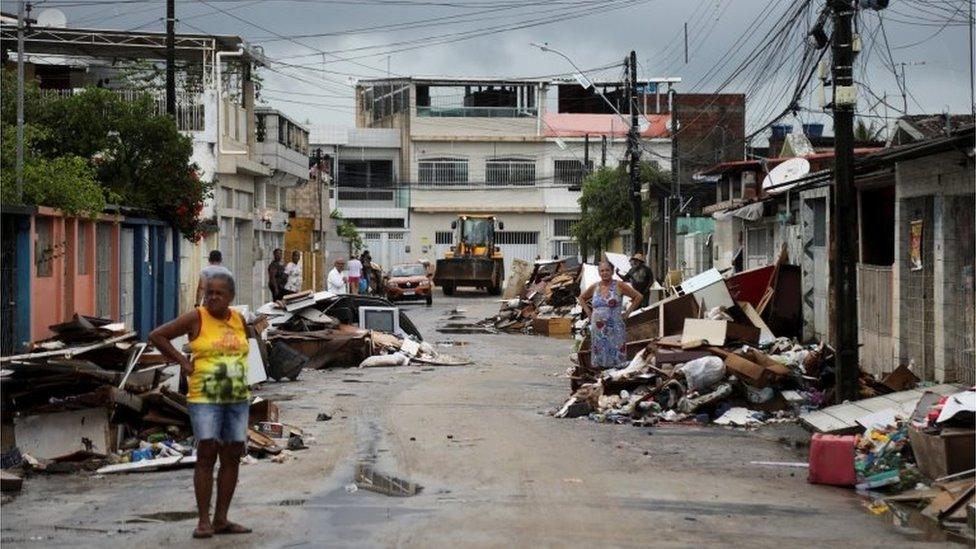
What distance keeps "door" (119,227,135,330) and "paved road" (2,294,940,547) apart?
957 cm

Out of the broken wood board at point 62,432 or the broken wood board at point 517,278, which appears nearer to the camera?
the broken wood board at point 62,432

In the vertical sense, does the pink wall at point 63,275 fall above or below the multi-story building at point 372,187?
below

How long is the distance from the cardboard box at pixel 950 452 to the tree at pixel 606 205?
155ft

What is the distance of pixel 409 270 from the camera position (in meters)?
58.4

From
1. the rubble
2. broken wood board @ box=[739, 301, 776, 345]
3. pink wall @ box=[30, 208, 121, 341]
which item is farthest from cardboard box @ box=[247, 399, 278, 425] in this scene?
broken wood board @ box=[739, 301, 776, 345]

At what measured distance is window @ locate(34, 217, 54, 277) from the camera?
62.6 feet

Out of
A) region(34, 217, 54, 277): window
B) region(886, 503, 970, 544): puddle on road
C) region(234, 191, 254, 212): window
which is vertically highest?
region(234, 191, 254, 212): window

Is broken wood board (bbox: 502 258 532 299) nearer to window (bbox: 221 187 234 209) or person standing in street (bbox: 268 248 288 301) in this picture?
window (bbox: 221 187 234 209)

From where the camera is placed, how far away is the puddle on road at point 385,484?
35.8 feet

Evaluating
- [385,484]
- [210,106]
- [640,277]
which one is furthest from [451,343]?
[385,484]

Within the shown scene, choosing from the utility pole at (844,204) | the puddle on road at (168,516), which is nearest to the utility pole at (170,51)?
the utility pole at (844,204)

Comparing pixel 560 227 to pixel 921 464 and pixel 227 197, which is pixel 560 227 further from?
pixel 921 464

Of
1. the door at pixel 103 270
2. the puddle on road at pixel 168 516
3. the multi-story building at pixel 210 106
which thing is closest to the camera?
the puddle on road at pixel 168 516

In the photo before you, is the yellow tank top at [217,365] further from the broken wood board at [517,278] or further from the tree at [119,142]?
the broken wood board at [517,278]
